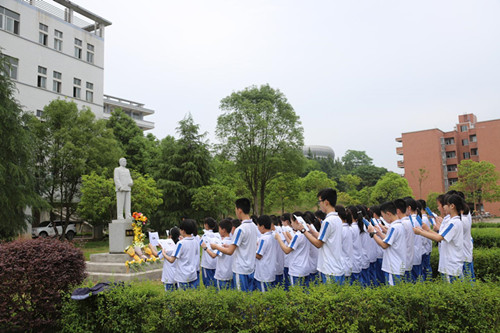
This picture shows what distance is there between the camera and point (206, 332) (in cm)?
400

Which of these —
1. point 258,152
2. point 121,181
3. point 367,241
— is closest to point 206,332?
point 367,241

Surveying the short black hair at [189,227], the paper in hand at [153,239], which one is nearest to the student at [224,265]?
the short black hair at [189,227]

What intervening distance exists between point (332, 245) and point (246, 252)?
4.21 ft

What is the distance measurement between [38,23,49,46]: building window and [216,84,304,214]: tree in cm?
1274

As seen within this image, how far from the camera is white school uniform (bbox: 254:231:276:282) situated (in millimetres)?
5703

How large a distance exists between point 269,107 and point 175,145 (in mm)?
7162

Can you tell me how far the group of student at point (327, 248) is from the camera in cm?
477

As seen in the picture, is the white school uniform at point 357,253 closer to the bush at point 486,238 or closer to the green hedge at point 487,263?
the green hedge at point 487,263

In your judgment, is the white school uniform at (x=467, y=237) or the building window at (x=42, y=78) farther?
the building window at (x=42, y=78)

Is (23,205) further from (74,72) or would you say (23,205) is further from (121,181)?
(74,72)

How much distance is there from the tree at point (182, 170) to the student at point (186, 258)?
1864cm

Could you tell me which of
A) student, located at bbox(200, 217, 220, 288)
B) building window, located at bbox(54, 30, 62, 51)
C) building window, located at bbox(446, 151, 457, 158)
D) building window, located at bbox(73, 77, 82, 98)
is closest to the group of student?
student, located at bbox(200, 217, 220, 288)

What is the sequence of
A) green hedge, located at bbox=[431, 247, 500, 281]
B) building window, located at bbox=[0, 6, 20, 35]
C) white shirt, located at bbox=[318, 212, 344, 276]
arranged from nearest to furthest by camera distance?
white shirt, located at bbox=[318, 212, 344, 276], green hedge, located at bbox=[431, 247, 500, 281], building window, located at bbox=[0, 6, 20, 35]

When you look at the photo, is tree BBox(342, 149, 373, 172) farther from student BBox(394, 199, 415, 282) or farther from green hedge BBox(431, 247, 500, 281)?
student BBox(394, 199, 415, 282)
